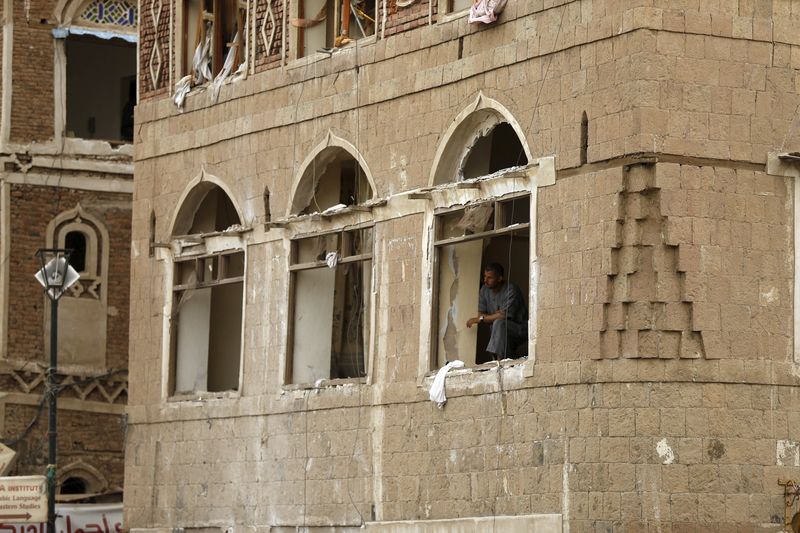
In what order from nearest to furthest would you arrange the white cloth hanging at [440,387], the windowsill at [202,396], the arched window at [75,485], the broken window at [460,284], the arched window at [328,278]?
the white cloth hanging at [440,387] < the broken window at [460,284] < the arched window at [328,278] < the windowsill at [202,396] < the arched window at [75,485]

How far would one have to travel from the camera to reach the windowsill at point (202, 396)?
27.0 metres

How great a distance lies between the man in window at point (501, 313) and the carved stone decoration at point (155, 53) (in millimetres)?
7005

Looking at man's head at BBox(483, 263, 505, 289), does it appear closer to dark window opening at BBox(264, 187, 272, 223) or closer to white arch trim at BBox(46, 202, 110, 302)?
dark window opening at BBox(264, 187, 272, 223)

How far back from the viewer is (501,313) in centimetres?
2320

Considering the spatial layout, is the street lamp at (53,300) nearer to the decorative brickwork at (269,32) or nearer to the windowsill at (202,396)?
the windowsill at (202,396)

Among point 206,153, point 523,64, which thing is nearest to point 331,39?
point 206,153

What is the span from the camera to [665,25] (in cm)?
2142

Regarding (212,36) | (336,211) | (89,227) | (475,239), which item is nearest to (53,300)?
(212,36)

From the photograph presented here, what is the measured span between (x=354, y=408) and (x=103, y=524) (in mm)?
7874

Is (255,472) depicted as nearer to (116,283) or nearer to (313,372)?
(313,372)

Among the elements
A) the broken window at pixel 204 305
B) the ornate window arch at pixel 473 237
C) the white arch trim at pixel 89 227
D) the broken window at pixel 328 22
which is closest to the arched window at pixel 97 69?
the white arch trim at pixel 89 227

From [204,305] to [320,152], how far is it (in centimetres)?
331

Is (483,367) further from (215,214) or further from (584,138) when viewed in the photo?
(215,214)

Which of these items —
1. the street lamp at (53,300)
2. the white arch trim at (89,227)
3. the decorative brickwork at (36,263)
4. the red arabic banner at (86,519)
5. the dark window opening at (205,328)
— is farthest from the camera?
the white arch trim at (89,227)
